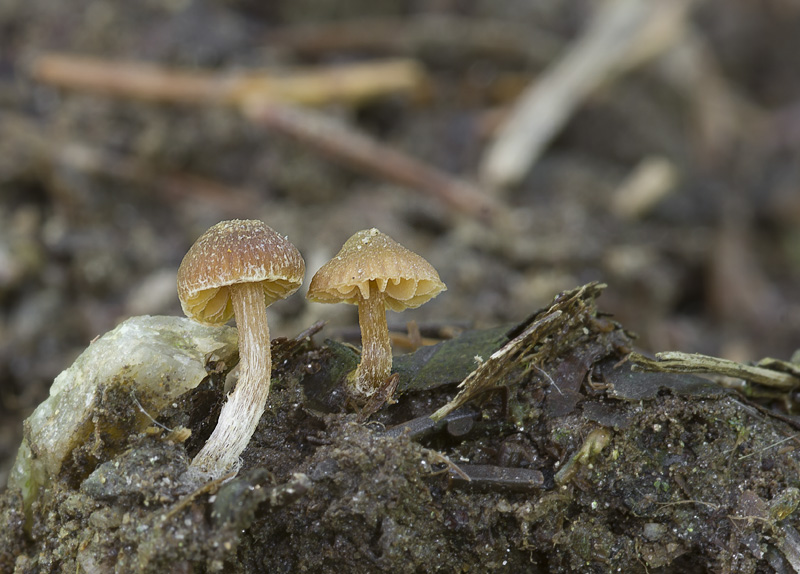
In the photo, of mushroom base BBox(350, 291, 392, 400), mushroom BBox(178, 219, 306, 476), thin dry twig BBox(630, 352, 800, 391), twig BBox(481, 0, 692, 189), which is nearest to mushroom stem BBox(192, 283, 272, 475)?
mushroom BBox(178, 219, 306, 476)

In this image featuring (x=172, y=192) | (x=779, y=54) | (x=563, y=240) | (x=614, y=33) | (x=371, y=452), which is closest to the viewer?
(x=371, y=452)

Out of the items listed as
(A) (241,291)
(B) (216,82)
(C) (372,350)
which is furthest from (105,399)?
(B) (216,82)

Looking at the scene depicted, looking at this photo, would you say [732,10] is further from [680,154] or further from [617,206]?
[617,206]

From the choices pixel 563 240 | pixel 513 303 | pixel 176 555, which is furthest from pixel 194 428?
pixel 563 240

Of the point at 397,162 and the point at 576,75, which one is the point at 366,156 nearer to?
the point at 397,162

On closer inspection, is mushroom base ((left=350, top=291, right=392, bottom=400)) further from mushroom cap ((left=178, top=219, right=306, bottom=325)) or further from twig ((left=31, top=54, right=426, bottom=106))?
twig ((left=31, top=54, right=426, bottom=106))
